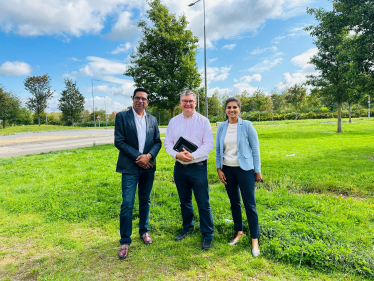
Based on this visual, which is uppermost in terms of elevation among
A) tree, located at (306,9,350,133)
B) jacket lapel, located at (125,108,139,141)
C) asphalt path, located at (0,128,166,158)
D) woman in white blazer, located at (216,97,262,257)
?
tree, located at (306,9,350,133)

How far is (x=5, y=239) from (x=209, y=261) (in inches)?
130

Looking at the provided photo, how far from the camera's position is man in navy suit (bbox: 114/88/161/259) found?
324 cm

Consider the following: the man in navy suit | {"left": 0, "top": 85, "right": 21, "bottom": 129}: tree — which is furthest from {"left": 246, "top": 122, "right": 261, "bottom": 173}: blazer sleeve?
{"left": 0, "top": 85, "right": 21, "bottom": 129}: tree

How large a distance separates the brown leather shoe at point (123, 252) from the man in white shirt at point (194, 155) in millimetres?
1069

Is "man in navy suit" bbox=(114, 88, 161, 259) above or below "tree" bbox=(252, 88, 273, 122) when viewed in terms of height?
below

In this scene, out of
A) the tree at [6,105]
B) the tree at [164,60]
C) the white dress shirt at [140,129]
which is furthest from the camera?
the tree at [6,105]

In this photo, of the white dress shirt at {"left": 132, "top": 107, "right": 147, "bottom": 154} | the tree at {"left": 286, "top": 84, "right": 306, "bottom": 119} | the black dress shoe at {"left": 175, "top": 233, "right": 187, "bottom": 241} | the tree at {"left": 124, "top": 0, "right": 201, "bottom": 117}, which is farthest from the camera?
the tree at {"left": 286, "top": 84, "right": 306, "bottom": 119}

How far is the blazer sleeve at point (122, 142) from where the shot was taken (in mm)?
3217

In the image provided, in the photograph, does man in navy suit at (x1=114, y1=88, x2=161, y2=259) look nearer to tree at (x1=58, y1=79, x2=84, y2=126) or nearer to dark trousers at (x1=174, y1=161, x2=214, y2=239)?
dark trousers at (x1=174, y1=161, x2=214, y2=239)

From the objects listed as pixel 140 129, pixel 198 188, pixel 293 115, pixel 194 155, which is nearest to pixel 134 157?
pixel 140 129

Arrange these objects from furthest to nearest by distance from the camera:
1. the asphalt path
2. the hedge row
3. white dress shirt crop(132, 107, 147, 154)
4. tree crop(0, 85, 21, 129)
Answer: the hedge row < tree crop(0, 85, 21, 129) < the asphalt path < white dress shirt crop(132, 107, 147, 154)

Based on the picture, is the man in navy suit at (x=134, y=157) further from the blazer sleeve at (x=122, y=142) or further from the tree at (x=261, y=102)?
the tree at (x=261, y=102)

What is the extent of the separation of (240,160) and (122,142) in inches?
65.9

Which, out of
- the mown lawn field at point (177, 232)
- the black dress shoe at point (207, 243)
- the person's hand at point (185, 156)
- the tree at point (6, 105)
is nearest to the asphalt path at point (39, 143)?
the mown lawn field at point (177, 232)
